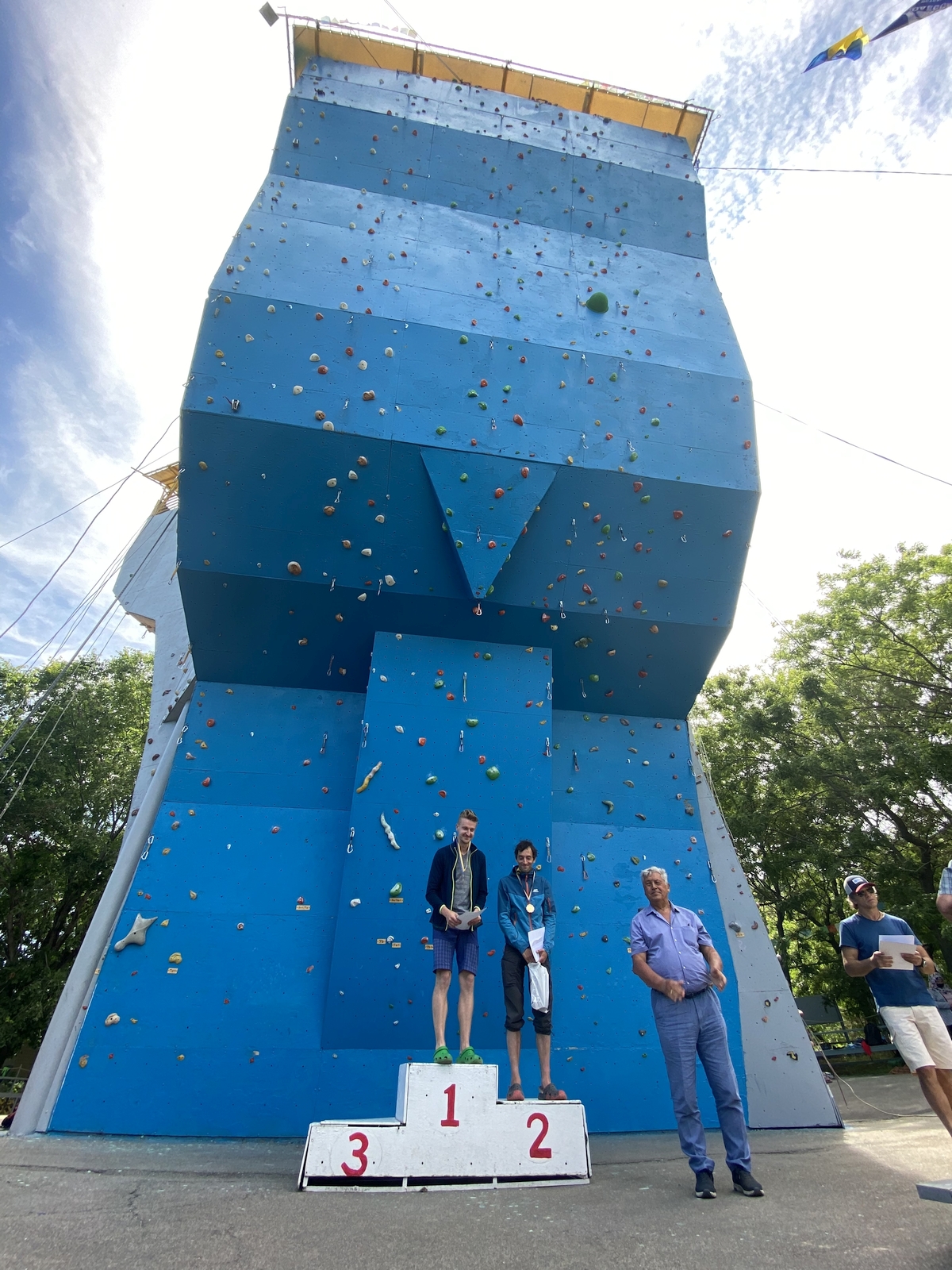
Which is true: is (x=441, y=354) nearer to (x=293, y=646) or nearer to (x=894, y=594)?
(x=293, y=646)

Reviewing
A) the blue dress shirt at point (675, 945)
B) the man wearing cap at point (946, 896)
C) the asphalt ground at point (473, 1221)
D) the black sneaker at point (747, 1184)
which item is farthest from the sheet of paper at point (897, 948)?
the black sneaker at point (747, 1184)

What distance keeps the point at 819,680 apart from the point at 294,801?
1258cm

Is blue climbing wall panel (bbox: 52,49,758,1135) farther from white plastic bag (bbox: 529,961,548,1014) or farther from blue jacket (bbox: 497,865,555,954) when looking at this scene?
white plastic bag (bbox: 529,961,548,1014)

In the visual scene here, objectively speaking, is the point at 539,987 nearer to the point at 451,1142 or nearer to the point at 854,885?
the point at 451,1142

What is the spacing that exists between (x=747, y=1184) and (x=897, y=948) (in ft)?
4.75

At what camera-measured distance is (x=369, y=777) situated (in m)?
6.04

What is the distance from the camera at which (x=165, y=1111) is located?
4910 mm

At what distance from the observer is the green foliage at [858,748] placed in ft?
43.7

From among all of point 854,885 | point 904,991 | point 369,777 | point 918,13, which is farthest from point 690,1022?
point 918,13

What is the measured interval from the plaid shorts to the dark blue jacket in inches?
2.6

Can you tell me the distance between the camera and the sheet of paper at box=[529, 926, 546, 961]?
12.9 ft

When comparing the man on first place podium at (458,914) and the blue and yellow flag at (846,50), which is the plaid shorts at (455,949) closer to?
the man on first place podium at (458,914)

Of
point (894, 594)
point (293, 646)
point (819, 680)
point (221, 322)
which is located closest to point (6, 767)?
point (293, 646)

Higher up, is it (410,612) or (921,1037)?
(410,612)
